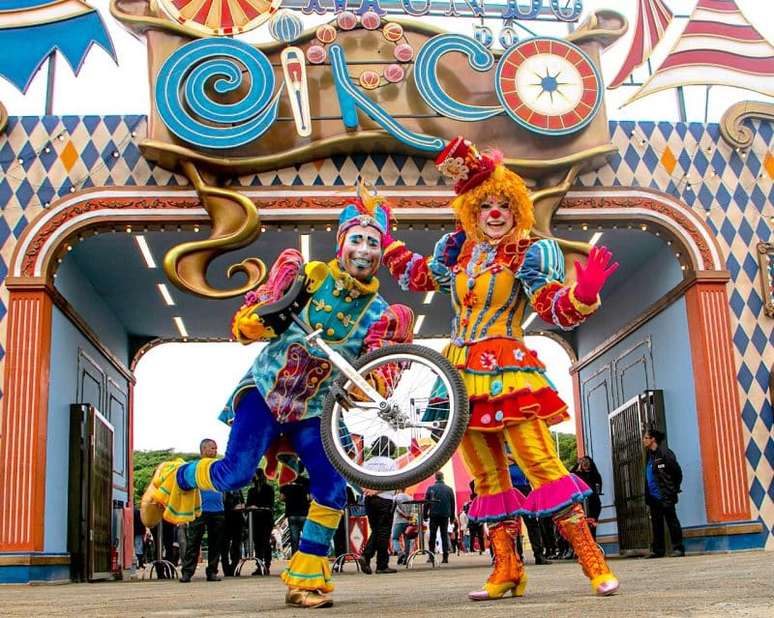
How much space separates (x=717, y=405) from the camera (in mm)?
10977

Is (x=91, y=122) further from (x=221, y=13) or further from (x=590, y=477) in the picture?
(x=590, y=477)

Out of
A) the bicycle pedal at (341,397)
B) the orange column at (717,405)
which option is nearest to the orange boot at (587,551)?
the bicycle pedal at (341,397)

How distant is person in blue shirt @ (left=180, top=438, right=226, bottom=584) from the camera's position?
32.6 ft

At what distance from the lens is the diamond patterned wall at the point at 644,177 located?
11.1 meters

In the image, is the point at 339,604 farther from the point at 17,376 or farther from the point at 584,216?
the point at 584,216

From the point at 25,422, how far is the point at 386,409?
6.85 metres

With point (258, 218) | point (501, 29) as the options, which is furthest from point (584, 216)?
point (258, 218)

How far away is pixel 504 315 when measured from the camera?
484cm

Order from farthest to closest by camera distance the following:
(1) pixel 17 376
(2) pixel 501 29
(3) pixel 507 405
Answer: (2) pixel 501 29 → (1) pixel 17 376 → (3) pixel 507 405

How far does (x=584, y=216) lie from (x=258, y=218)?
3.83 meters

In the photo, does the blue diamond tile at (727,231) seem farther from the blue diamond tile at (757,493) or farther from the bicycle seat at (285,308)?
the bicycle seat at (285,308)

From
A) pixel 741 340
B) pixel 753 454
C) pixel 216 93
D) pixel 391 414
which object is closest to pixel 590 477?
pixel 753 454

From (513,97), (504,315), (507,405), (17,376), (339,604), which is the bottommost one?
(339,604)

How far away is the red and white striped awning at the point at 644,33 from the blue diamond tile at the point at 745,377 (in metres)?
3.76
